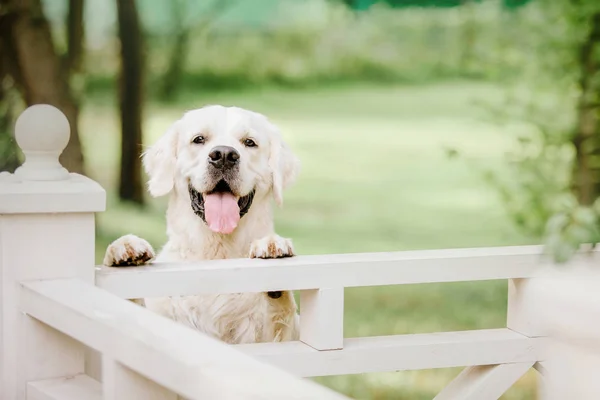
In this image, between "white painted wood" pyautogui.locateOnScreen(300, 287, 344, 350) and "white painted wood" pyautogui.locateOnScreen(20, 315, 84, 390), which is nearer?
"white painted wood" pyautogui.locateOnScreen(20, 315, 84, 390)

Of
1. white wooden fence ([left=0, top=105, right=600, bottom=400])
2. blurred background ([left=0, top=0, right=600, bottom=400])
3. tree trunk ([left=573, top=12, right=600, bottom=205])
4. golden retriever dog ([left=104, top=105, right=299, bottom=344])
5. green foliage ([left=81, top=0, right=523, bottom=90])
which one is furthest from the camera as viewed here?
green foliage ([left=81, top=0, right=523, bottom=90])

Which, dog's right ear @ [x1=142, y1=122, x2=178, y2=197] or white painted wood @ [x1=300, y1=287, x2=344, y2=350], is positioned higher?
dog's right ear @ [x1=142, y1=122, x2=178, y2=197]

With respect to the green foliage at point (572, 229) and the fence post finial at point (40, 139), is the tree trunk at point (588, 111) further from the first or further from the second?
the fence post finial at point (40, 139)

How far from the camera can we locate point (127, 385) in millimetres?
1251

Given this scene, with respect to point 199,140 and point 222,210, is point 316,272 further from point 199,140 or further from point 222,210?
point 199,140

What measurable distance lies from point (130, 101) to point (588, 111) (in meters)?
3.90

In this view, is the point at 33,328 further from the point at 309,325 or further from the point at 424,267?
the point at 424,267

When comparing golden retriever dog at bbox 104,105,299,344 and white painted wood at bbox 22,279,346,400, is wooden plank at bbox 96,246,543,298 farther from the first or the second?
golden retriever dog at bbox 104,105,299,344

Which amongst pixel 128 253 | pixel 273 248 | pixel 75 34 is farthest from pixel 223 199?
pixel 75 34

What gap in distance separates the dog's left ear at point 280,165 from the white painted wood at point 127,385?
60.9 inches

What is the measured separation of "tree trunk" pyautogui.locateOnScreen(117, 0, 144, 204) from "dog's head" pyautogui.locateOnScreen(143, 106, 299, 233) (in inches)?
190

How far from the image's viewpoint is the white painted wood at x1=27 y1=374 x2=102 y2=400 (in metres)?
1.48

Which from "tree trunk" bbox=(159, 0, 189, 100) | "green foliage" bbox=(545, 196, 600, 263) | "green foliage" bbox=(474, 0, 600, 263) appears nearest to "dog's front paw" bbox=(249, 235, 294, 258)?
"green foliage" bbox=(545, 196, 600, 263)

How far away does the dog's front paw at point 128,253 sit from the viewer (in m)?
1.85
